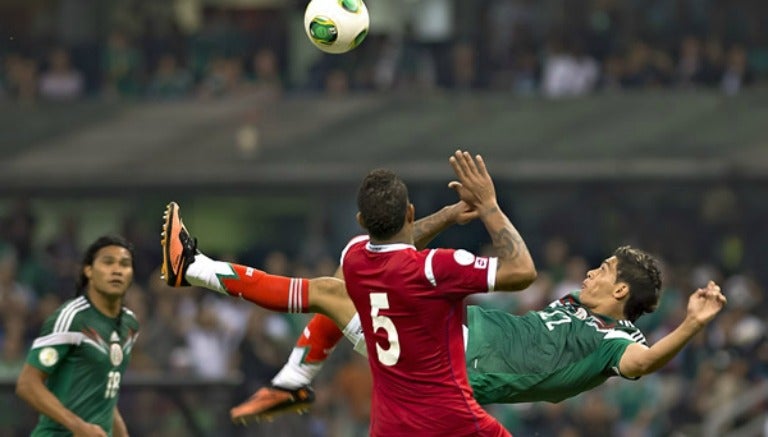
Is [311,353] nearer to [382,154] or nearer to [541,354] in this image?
[541,354]

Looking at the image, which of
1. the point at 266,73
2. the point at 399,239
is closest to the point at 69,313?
the point at 399,239

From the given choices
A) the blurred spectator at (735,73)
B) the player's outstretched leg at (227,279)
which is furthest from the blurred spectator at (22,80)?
the player's outstretched leg at (227,279)

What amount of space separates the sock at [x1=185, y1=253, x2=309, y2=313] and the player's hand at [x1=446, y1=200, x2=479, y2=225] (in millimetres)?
781

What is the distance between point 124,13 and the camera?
2495cm

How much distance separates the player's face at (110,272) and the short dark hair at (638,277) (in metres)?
2.88

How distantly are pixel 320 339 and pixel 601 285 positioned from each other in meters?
1.46

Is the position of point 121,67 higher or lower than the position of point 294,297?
higher

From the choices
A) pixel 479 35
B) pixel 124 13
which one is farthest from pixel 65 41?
pixel 479 35

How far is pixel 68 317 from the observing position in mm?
9688

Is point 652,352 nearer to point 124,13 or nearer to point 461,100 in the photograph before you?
point 461,100

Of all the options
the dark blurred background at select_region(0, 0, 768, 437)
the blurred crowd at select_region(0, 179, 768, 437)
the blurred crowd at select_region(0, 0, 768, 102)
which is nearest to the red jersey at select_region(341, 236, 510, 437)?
the blurred crowd at select_region(0, 179, 768, 437)

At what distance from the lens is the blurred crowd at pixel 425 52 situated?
21359 mm

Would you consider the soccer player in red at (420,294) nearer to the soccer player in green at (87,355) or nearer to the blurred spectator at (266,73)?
the soccer player in green at (87,355)

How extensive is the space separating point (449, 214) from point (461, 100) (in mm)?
13050
